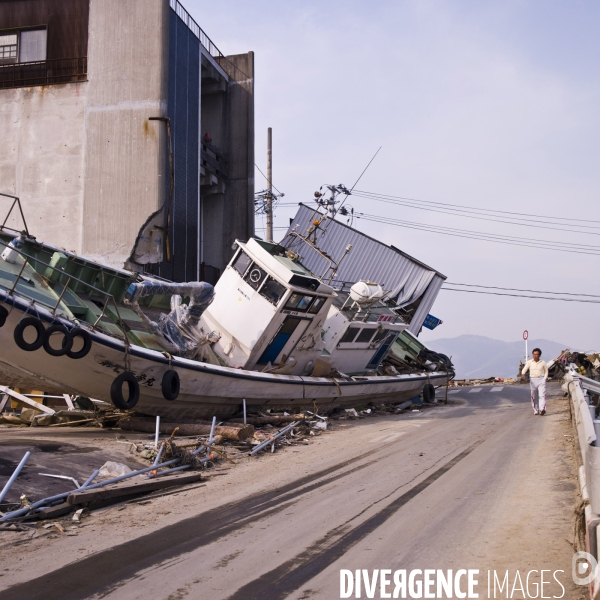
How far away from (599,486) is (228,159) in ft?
75.0

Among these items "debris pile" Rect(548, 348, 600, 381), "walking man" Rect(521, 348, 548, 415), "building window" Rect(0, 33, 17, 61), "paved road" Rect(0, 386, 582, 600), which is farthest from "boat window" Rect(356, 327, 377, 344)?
"building window" Rect(0, 33, 17, 61)

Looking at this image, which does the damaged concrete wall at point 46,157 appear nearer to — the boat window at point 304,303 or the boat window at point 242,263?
the boat window at point 242,263

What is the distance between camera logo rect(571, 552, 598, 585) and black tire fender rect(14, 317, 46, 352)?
24.5ft

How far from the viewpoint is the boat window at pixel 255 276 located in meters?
13.2

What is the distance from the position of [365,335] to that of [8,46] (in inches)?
580

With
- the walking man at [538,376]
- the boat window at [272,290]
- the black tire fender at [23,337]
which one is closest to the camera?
the black tire fender at [23,337]

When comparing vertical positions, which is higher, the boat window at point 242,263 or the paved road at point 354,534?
the boat window at point 242,263

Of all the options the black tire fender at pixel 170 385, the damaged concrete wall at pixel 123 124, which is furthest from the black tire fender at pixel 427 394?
the black tire fender at pixel 170 385

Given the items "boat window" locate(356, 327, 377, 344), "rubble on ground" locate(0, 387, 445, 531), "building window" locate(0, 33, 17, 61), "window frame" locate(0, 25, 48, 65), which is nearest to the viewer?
"rubble on ground" locate(0, 387, 445, 531)

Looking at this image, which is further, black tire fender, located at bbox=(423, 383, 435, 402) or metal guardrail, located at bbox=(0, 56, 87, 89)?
metal guardrail, located at bbox=(0, 56, 87, 89)

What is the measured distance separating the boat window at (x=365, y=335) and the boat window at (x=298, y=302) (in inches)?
121

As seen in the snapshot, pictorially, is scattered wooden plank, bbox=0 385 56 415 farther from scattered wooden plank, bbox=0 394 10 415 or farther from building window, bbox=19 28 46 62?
building window, bbox=19 28 46 62

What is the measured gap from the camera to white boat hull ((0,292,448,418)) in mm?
9922

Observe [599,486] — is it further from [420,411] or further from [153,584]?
[420,411]
